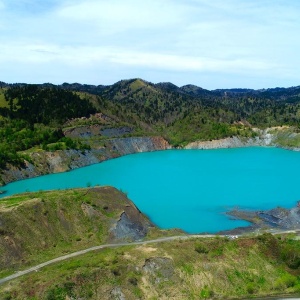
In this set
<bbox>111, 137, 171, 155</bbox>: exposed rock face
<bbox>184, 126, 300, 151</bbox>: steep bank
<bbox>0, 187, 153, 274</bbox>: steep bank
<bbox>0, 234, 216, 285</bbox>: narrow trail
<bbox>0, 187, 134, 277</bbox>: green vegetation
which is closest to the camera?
<bbox>0, 234, 216, 285</bbox>: narrow trail

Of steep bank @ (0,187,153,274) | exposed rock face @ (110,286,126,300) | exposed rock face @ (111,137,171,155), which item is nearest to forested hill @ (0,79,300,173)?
exposed rock face @ (111,137,171,155)

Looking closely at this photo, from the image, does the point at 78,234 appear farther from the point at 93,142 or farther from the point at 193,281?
the point at 93,142

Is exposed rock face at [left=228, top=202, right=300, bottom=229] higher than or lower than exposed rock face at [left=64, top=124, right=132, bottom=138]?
lower

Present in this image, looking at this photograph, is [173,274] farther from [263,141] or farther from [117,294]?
[263,141]

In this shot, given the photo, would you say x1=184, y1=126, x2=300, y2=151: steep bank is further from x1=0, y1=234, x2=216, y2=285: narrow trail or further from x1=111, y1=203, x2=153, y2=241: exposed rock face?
x1=0, y1=234, x2=216, y2=285: narrow trail

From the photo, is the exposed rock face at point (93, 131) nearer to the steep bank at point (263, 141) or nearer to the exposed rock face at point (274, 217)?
the steep bank at point (263, 141)

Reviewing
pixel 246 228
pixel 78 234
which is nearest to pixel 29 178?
pixel 78 234
